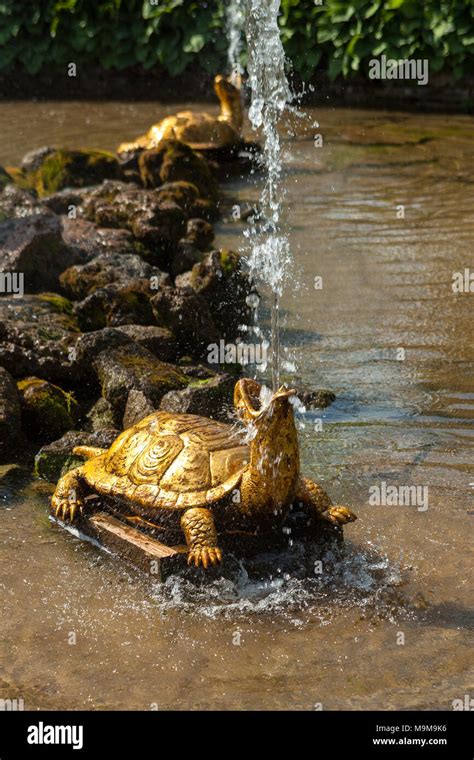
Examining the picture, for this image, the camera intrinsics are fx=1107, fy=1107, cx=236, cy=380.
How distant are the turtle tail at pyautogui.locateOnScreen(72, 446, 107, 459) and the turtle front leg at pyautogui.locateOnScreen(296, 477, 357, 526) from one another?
4.95 ft

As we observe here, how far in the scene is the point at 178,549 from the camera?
605cm

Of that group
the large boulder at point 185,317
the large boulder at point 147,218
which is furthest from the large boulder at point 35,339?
the large boulder at point 147,218

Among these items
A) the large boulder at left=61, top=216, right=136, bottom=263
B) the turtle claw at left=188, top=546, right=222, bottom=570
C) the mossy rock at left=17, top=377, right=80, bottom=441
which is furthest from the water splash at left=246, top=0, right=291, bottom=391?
the turtle claw at left=188, top=546, right=222, bottom=570

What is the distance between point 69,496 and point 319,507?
1.58m

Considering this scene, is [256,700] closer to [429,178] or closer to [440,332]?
[440,332]

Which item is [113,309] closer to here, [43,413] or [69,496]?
[43,413]

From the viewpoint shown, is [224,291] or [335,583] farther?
Answer: [224,291]

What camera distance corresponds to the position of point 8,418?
7.80 m

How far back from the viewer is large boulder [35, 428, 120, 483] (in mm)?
7430

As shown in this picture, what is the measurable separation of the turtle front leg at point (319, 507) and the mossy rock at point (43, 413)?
8.17 ft

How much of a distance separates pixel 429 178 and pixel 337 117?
5422mm

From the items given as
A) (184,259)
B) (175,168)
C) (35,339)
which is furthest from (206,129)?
(35,339)
